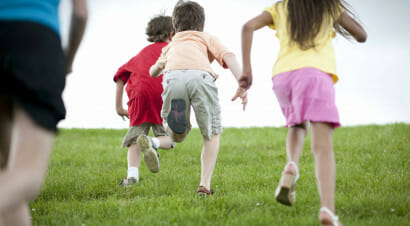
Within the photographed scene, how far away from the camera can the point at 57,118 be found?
207cm

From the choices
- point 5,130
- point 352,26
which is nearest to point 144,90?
point 352,26

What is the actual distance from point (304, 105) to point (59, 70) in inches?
72.3

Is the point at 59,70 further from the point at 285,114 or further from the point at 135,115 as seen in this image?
the point at 135,115

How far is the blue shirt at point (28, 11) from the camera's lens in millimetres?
2016

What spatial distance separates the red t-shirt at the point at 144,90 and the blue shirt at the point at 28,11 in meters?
3.60

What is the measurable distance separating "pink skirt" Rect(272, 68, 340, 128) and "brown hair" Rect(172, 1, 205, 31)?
190 centimetres

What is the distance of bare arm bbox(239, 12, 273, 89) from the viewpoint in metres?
3.38

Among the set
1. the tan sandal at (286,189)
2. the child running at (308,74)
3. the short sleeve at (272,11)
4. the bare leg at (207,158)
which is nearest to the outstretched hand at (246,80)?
the child running at (308,74)

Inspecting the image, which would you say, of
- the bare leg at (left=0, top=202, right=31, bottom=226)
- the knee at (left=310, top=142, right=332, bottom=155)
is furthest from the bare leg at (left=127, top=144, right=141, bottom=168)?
the bare leg at (left=0, top=202, right=31, bottom=226)

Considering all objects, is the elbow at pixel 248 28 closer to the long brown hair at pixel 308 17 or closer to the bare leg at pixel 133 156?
the long brown hair at pixel 308 17

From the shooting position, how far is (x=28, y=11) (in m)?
2.04

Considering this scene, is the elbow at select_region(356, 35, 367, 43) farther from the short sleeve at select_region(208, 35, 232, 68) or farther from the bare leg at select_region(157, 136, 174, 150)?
the bare leg at select_region(157, 136, 174, 150)

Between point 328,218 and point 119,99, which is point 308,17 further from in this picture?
point 119,99

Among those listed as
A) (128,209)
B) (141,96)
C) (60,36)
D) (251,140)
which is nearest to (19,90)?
(60,36)
